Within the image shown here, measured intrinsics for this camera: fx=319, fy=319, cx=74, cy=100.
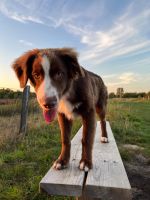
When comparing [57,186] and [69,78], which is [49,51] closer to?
[69,78]

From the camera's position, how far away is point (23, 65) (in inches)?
132

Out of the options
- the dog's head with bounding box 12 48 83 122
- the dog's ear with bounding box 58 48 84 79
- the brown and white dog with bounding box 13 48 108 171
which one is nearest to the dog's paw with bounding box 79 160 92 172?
the brown and white dog with bounding box 13 48 108 171

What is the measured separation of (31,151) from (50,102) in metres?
3.63

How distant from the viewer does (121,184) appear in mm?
2785

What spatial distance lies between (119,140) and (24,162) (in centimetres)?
330

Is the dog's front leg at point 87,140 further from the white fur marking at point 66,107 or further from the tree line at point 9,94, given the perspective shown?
the tree line at point 9,94

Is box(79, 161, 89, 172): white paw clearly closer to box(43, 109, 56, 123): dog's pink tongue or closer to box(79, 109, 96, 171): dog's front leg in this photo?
box(79, 109, 96, 171): dog's front leg

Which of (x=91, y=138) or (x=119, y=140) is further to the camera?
(x=119, y=140)

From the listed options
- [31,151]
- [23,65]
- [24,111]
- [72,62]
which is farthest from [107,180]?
[24,111]

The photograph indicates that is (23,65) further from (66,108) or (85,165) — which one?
(85,165)

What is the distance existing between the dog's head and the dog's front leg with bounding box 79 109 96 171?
0.43 metres

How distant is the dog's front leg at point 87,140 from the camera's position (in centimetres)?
331

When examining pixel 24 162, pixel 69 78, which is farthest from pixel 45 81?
pixel 24 162

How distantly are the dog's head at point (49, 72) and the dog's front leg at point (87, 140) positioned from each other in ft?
1.43
